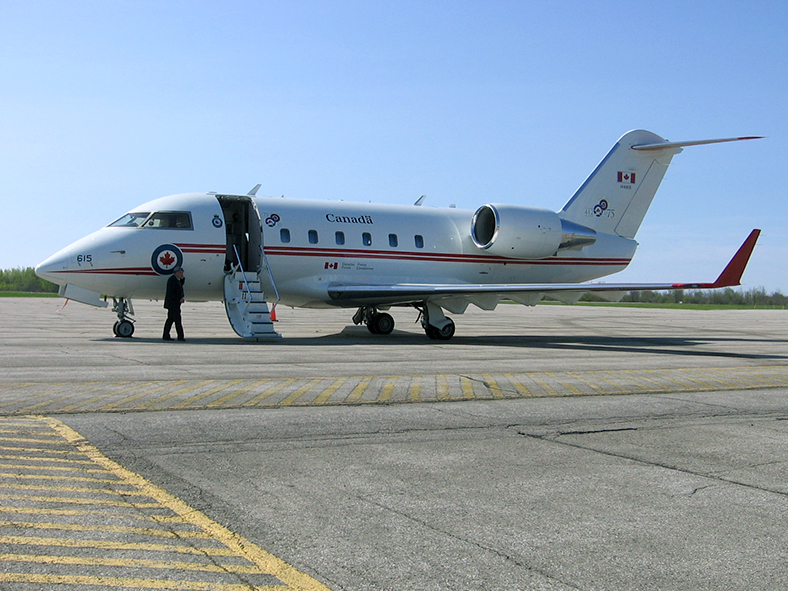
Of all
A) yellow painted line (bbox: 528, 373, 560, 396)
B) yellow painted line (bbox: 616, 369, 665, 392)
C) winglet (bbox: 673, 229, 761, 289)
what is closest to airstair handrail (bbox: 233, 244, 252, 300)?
yellow painted line (bbox: 528, 373, 560, 396)

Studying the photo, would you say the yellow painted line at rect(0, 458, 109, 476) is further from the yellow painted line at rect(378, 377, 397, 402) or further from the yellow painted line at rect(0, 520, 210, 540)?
the yellow painted line at rect(378, 377, 397, 402)

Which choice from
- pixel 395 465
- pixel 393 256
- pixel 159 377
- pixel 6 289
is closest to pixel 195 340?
pixel 393 256

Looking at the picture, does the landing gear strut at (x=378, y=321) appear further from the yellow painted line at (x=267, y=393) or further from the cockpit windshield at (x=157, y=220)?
the yellow painted line at (x=267, y=393)

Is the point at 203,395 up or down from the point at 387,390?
up

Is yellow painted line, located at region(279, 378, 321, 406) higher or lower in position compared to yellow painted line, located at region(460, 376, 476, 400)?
higher

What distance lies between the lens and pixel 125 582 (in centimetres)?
366

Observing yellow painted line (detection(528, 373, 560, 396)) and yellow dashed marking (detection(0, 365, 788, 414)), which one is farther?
yellow painted line (detection(528, 373, 560, 396))

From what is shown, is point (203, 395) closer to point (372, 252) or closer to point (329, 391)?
point (329, 391)

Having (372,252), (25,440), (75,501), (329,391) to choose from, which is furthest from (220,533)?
(372,252)

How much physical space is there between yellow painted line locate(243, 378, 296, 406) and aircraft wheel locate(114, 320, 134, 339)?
9.76 m

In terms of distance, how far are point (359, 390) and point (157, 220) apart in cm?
1192

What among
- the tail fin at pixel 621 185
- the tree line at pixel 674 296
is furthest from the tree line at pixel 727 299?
the tail fin at pixel 621 185

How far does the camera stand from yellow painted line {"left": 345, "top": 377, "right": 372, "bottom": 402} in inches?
370

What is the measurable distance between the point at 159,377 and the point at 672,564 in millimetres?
8622
